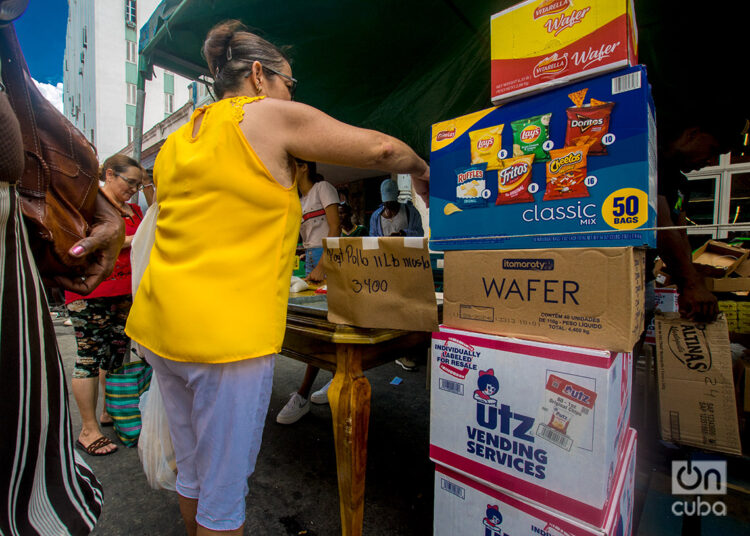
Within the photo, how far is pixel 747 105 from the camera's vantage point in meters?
1.88

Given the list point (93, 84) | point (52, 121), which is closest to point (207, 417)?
point (52, 121)

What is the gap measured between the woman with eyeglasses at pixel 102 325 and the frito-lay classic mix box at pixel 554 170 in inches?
78.8

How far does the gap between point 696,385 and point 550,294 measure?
1460 mm

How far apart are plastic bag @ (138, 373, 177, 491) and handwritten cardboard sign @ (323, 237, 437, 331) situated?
677 millimetres

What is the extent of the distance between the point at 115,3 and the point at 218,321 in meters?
25.8

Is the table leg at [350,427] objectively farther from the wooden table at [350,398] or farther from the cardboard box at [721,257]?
the cardboard box at [721,257]

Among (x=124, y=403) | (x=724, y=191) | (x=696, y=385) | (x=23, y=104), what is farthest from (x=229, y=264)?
(x=724, y=191)

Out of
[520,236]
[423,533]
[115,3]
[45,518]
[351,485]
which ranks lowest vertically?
[423,533]

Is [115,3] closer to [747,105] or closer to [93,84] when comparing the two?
[93,84]

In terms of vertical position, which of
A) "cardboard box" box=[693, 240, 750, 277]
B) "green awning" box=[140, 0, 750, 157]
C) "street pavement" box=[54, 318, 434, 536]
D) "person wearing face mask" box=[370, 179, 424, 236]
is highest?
"green awning" box=[140, 0, 750, 157]

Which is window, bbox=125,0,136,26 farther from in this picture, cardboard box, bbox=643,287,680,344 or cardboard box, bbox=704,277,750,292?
cardboard box, bbox=704,277,750,292

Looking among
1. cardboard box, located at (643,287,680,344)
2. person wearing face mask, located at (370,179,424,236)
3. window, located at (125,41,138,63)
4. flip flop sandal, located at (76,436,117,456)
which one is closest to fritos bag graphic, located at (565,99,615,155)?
cardboard box, located at (643,287,680,344)

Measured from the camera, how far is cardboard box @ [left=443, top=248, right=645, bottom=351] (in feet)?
2.87

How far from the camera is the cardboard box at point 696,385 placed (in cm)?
167
